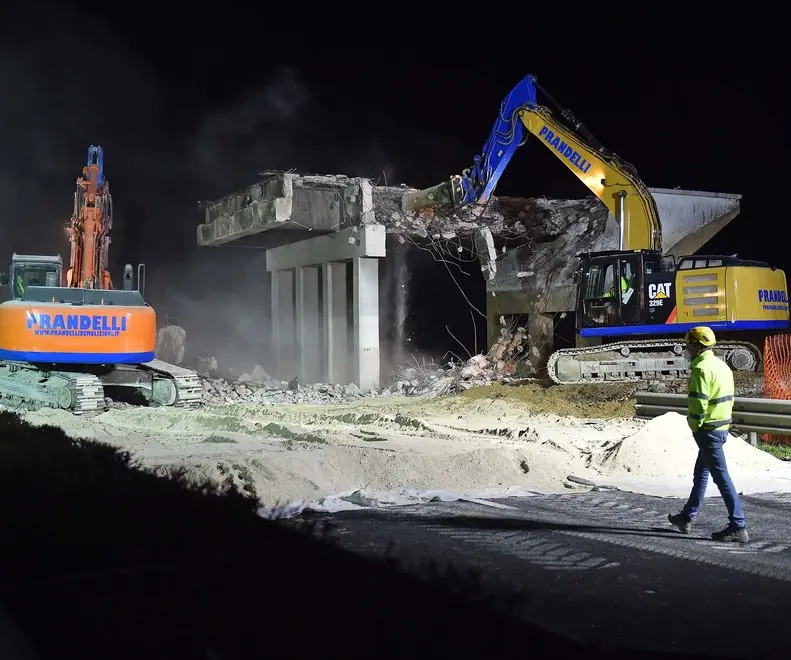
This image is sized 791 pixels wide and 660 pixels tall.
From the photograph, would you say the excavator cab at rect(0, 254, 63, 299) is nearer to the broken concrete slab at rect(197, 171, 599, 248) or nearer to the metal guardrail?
the broken concrete slab at rect(197, 171, 599, 248)

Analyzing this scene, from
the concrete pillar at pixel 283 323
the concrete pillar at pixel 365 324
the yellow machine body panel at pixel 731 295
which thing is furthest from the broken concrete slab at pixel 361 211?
the yellow machine body panel at pixel 731 295

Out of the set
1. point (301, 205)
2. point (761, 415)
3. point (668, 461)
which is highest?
point (301, 205)

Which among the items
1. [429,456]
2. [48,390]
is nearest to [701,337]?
[429,456]

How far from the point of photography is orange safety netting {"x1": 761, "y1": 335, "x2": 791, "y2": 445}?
52.7 feet

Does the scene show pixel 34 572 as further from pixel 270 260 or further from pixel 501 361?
pixel 270 260

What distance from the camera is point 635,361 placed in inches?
762

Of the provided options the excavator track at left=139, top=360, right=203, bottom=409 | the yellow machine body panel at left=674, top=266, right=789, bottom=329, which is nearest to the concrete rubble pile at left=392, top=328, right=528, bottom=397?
the yellow machine body panel at left=674, top=266, right=789, bottom=329

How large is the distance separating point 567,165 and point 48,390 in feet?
38.8

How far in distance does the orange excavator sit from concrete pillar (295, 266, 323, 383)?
10189 millimetres

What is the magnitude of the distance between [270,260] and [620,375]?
14731 mm

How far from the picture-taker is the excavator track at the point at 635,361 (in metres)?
18.2

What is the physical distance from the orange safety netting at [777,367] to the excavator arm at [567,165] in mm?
3149

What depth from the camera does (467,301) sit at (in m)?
30.4

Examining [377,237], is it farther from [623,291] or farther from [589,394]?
[589,394]
